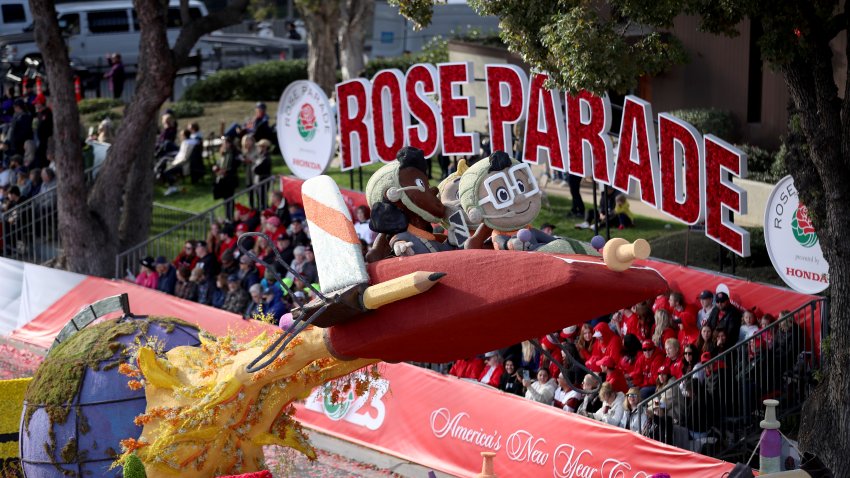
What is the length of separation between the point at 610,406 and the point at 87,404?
6.39 m

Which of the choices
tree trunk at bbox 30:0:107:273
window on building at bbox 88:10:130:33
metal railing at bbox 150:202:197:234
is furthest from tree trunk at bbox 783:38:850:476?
window on building at bbox 88:10:130:33

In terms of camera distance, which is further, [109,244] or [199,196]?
[199,196]

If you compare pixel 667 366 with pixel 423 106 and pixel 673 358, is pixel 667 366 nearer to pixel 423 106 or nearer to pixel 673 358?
pixel 673 358

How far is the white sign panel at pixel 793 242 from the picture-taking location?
52.5 feet

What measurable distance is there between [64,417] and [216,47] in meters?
35.1

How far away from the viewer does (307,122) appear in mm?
24438

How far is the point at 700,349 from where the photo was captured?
16016mm

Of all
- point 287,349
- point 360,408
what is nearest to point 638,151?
point 360,408

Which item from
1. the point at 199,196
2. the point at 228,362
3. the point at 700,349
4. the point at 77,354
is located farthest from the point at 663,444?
the point at 199,196

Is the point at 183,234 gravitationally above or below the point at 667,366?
below

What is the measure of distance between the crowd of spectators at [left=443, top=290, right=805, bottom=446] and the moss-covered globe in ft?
16.9

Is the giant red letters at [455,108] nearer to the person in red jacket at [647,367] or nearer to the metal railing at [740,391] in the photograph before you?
the person in red jacket at [647,367]

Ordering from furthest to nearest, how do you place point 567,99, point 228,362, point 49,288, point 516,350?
point 49,288, point 567,99, point 516,350, point 228,362

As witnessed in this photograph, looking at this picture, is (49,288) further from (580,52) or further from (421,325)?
(421,325)
